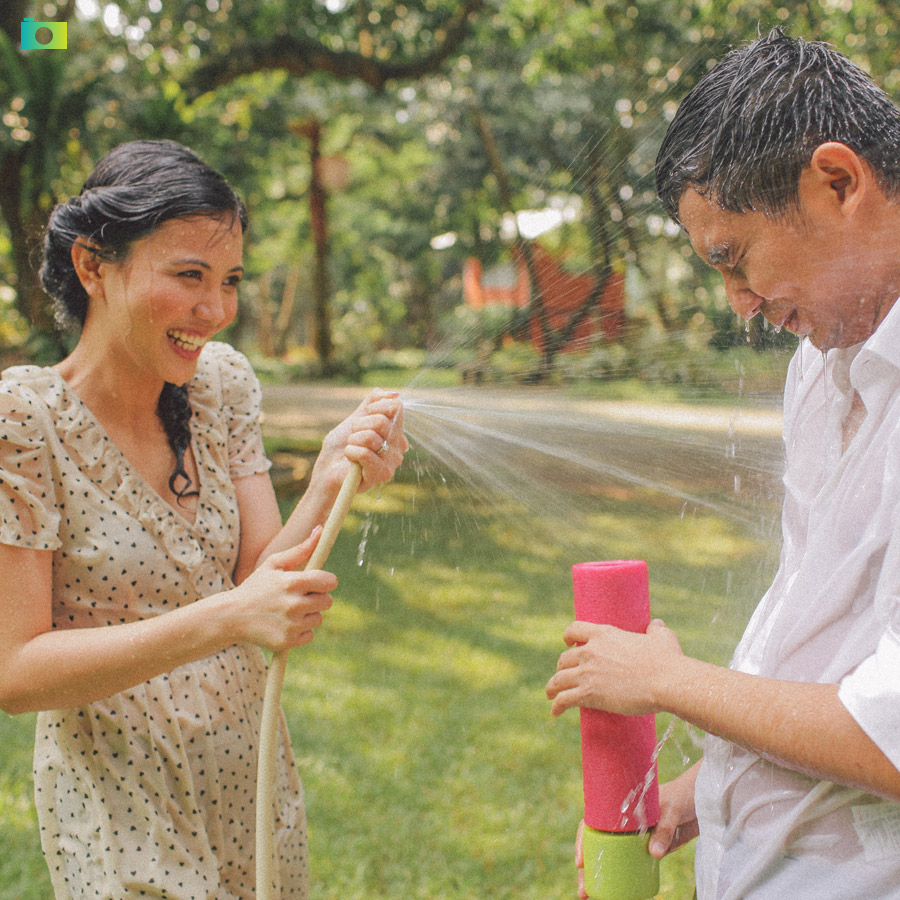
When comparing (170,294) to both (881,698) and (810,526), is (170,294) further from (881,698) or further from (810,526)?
(881,698)

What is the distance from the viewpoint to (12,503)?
172 centimetres

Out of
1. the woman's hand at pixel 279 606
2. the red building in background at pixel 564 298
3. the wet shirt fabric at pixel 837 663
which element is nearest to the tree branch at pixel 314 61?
the red building in background at pixel 564 298

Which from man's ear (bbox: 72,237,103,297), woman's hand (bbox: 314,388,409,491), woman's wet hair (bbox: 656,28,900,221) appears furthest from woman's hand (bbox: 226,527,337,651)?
woman's wet hair (bbox: 656,28,900,221)

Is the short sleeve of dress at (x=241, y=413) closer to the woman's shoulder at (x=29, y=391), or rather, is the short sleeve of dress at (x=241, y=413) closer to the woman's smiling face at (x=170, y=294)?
the woman's smiling face at (x=170, y=294)

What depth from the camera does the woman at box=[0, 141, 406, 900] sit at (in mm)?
1690

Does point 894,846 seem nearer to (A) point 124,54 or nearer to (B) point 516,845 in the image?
(B) point 516,845

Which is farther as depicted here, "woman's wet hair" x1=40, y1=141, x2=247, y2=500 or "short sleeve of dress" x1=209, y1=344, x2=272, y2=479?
"short sleeve of dress" x1=209, y1=344, x2=272, y2=479

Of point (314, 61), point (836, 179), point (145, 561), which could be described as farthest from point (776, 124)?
point (314, 61)

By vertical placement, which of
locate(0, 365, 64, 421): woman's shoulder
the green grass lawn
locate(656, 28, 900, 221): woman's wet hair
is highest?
locate(656, 28, 900, 221): woman's wet hair

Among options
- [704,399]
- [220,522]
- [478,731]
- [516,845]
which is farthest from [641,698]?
[478,731]

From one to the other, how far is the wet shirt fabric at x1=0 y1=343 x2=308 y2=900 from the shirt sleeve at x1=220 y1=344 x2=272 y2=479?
28 centimetres

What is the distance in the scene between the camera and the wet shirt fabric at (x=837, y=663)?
1129mm

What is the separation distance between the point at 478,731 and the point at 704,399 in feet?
10.4

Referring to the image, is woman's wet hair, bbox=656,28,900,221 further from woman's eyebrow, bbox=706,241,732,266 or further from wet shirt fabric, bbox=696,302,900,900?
wet shirt fabric, bbox=696,302,900,900
